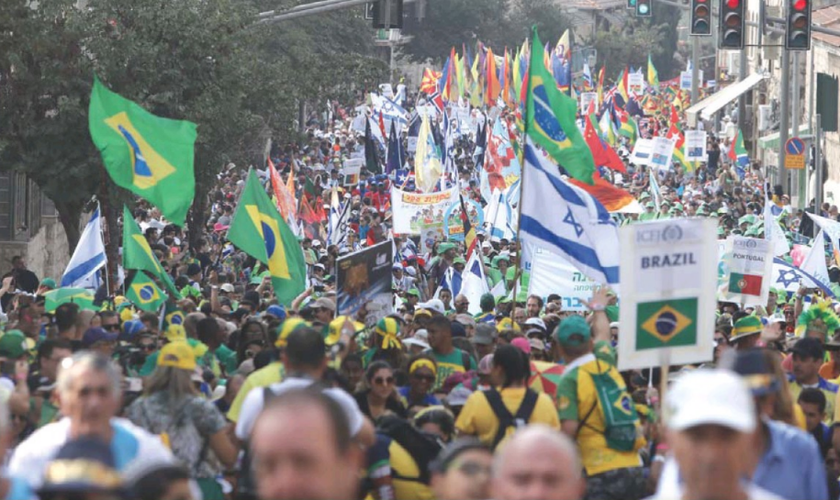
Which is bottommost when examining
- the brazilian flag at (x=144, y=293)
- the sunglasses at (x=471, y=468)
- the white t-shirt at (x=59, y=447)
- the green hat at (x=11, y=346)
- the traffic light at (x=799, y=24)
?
the brazilian flag at (x=144, y=293)

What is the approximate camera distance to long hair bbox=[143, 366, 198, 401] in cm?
725

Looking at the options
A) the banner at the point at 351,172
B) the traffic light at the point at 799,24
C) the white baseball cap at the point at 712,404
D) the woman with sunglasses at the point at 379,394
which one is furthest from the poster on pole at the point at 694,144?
the white baseball cap at the point at 712,404

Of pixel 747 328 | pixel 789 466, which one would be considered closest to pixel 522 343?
pixel 747 328

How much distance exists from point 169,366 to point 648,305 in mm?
2091

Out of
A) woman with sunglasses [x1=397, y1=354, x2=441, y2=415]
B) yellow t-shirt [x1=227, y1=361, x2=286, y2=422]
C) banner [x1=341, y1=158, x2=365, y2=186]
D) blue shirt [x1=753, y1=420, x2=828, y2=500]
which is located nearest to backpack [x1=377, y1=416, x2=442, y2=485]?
yellow t-shirt [x1=227, y1=361, x2=286, y2=422]

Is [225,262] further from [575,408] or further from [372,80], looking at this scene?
[372,80]

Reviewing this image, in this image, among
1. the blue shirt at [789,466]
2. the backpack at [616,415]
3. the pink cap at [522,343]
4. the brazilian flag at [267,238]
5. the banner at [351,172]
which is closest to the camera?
the blue shirt at [789,466]

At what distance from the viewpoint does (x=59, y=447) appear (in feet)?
18.7

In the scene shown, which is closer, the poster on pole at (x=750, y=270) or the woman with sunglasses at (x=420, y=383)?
the woman with sunglasses at (x=420, y=383)

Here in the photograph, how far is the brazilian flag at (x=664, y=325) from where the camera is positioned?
25.7 feet

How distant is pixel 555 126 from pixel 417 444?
23.7 feet

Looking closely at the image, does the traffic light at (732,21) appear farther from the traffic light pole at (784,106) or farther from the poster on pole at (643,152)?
the poster on pole at (643,152)

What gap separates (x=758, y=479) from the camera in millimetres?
5570

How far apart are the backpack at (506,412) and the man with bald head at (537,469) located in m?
3.54
